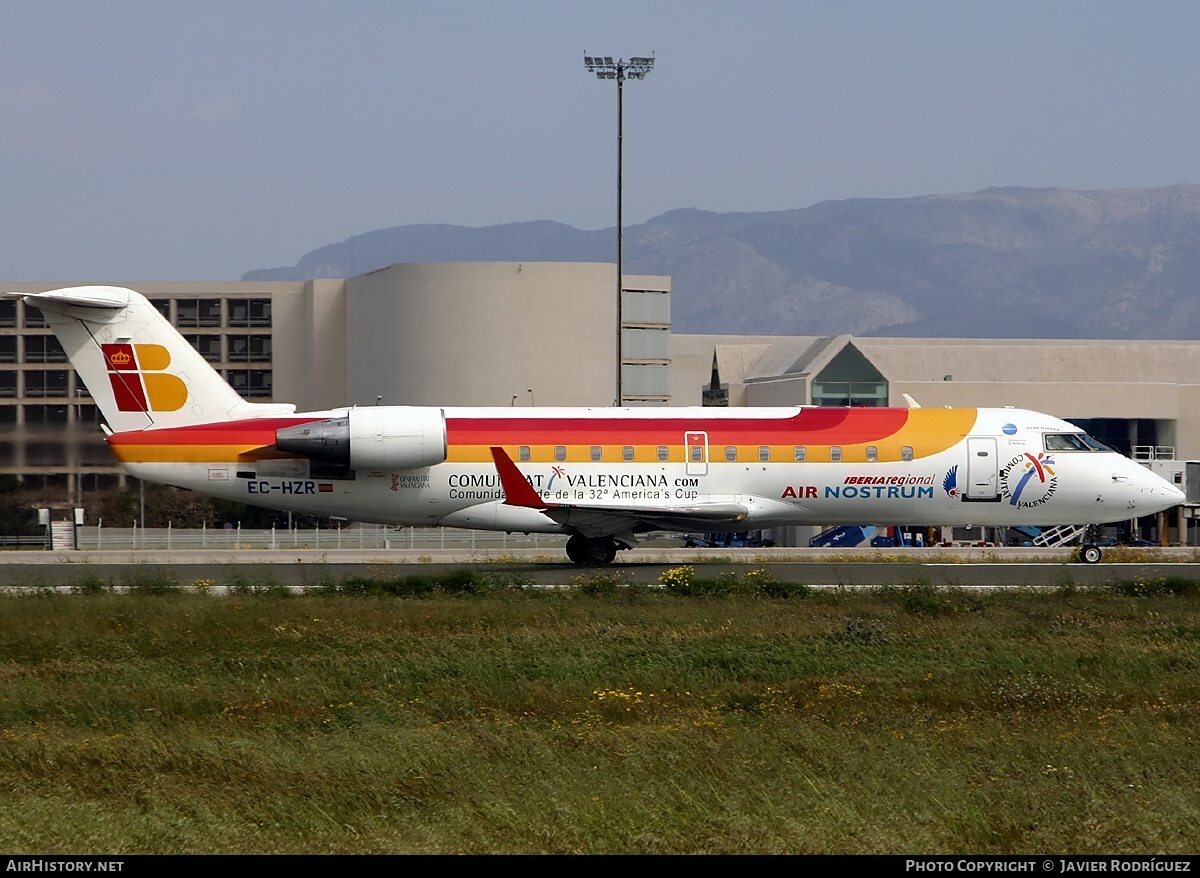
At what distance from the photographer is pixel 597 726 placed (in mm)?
12680

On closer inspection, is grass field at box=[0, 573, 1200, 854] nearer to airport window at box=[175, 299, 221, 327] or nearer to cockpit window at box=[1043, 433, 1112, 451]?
cockpit window at box=[1043, 433, 1112, 451]

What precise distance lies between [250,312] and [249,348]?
7.43 ft

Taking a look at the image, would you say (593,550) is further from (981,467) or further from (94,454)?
(94,454)

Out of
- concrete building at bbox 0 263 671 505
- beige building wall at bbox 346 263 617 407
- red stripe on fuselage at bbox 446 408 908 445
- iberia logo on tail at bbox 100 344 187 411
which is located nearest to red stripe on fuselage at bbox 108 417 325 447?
iberia logo on tail at bbox 100 344 187 411

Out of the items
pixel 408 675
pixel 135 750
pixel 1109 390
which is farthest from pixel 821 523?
pixel 1109 390

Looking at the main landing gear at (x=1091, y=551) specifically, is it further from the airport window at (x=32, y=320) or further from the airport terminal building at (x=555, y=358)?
the airport window at (x=32, y=320)

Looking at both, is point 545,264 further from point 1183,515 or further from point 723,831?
point 723,831

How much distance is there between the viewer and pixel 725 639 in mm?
17656

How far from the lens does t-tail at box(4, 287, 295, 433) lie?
1159 inches

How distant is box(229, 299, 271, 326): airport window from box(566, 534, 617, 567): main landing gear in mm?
58689

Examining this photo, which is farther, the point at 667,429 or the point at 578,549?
the point at 578,549

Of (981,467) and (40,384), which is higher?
(40,384)

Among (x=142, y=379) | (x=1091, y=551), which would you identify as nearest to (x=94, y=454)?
(x=142, y=379)

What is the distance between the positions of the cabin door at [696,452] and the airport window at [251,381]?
2322 inches
